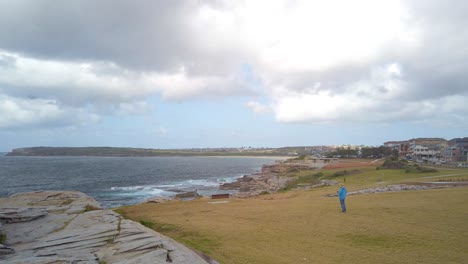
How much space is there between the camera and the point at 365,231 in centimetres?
1542

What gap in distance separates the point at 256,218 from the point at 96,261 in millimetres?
12207

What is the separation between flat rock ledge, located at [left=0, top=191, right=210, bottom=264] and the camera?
1015cm

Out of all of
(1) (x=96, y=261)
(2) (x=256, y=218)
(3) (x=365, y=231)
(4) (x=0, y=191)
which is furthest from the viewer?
(4) (x=0, y=191)

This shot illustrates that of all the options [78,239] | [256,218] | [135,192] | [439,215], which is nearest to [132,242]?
[78,239]

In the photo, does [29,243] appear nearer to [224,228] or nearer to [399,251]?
[224,228]

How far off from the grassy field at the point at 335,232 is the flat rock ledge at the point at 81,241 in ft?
8.76

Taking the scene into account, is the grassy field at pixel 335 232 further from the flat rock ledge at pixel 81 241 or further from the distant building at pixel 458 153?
the distant building at pixel 458 153

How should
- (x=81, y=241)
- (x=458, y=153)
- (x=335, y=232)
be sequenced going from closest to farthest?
1. (x=81, y=241)
2. (x=335, y=232)
3. (x=458, y=153)

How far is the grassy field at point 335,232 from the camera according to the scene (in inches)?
490

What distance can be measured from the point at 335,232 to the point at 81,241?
11.4m

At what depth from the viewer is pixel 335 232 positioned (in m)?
15.7

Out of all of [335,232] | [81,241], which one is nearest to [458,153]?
[335,232]

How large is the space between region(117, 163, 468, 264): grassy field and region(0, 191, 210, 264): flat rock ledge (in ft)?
8.76

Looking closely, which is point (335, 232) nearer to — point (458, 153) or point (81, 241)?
point (81, 241)
